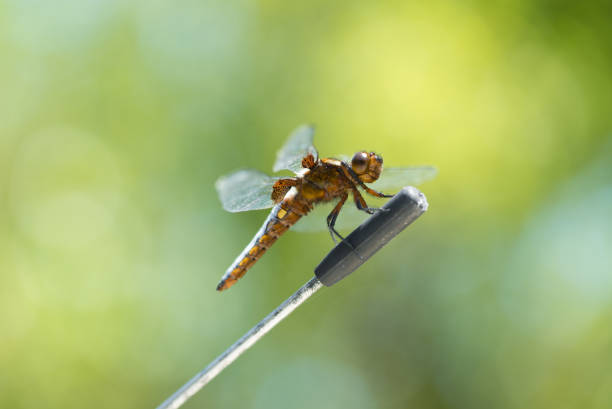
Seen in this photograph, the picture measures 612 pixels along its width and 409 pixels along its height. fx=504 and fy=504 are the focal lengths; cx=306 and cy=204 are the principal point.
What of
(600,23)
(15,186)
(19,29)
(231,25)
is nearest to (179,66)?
(231,25)

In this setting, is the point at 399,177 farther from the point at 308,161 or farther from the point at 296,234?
the point at 296,234

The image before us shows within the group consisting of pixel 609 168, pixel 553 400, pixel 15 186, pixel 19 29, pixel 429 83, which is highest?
pixel 19 29

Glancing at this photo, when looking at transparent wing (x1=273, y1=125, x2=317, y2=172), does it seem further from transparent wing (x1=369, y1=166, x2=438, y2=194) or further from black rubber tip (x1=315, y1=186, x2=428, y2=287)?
black rubber tip (x1=315, y1=186, x2=428, y2=287)

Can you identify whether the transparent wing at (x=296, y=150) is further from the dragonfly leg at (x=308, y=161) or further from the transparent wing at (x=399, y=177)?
the transparent wing at (x=399, y=177)

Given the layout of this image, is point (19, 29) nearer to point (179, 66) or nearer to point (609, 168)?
point (179, 66)

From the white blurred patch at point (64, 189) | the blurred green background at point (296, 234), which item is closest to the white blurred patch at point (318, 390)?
the blurred green background at point (296, 234)

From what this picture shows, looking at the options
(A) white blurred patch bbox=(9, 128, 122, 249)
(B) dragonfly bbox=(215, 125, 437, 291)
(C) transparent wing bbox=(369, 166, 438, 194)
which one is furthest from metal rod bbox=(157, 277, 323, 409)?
(A) white blurred patch bbox=(9, 128, 122, 249)
